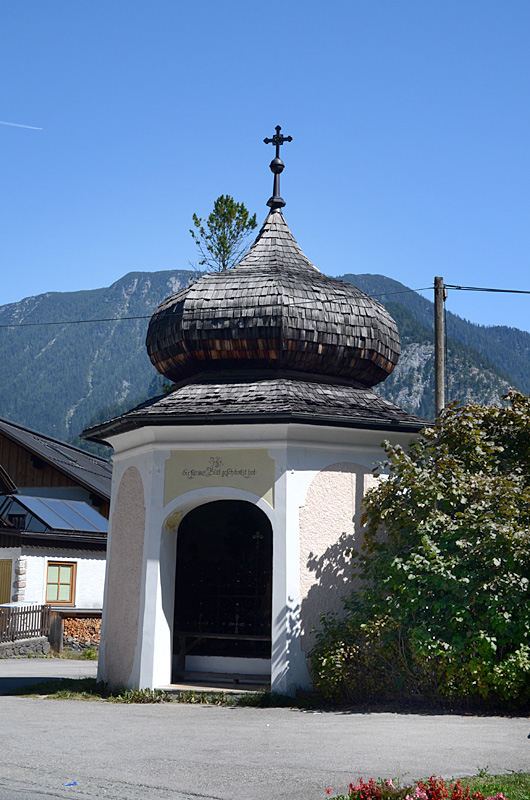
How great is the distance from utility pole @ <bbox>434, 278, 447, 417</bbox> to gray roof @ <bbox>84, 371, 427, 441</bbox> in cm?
44

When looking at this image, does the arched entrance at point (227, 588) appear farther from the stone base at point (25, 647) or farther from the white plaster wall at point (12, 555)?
the white plaster wall at point (12, 555)

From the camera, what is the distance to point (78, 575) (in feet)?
95.9

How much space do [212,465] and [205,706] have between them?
3.36 m

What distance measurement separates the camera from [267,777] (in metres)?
7.79

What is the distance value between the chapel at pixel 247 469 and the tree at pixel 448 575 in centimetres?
64

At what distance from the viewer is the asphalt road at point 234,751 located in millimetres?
7453

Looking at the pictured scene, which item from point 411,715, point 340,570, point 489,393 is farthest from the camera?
point 489,393

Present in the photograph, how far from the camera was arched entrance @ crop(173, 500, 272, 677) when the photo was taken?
16.3 metres

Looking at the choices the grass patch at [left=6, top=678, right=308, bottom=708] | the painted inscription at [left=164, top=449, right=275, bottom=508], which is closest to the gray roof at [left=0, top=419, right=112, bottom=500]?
the grass patch at [left=6, top=678, right=308, bottom=708]

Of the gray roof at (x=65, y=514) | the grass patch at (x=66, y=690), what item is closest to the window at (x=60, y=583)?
the gray roof at (x=65, y=514)

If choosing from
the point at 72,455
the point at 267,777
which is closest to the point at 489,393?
the point at 72,455

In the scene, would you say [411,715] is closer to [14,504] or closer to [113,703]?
[113,703]

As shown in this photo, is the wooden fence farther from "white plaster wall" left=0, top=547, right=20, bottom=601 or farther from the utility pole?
the utility pole

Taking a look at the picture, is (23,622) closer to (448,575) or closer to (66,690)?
(66,690)
